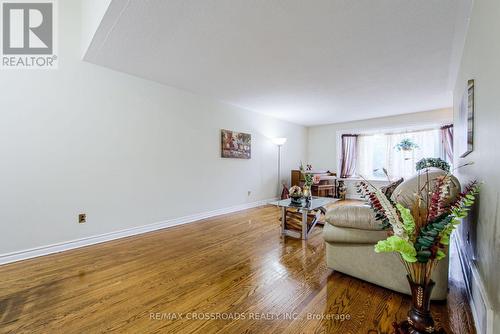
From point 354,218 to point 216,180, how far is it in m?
2.88

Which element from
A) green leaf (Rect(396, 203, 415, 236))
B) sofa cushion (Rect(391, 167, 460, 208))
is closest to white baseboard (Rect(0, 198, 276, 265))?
sofa cushion (Rect(391, 167, 460, 208))

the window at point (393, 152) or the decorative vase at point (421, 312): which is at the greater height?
the window at point (393, 152)

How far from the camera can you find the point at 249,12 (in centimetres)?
181

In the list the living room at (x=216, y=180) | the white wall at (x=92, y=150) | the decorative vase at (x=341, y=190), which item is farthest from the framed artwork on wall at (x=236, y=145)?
the decorative vase at (x=341, y=190)

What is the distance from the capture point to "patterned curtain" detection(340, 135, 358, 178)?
6.24 meters

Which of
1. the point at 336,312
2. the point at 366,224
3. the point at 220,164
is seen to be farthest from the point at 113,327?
the point at 220,164

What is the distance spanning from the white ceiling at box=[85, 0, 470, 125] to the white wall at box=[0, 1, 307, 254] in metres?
0.36

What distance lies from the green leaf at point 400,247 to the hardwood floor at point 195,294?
0.65 m

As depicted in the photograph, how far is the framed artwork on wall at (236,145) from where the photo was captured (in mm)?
4289

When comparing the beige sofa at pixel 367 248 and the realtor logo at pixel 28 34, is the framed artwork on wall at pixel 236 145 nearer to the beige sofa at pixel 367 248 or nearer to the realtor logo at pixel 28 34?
the realtor logo at pixel 28 34

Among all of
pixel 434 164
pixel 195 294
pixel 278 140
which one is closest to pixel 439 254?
pixel 195 294

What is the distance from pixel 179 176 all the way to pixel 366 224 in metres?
2.85

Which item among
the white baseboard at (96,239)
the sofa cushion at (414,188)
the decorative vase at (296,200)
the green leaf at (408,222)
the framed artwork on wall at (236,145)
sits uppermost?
the framed artwork on wall at (236,145)

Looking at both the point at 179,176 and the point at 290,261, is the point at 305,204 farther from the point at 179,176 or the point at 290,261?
the point at 179,176
